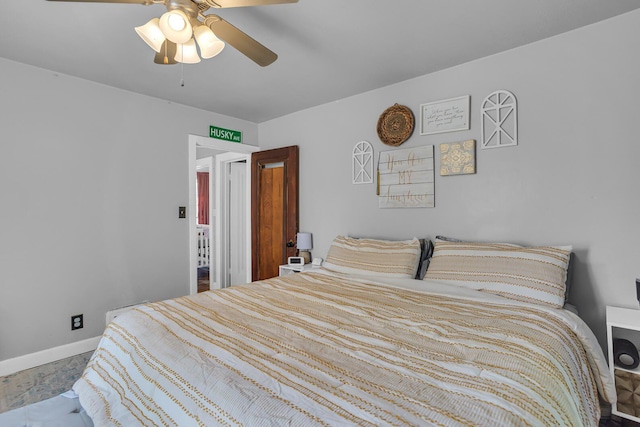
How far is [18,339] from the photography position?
2443 mm

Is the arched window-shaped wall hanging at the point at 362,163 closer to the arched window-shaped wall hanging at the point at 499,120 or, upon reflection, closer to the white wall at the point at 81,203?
the arched window-shaped wall hanging at the point at 499,120

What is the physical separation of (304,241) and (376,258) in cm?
114

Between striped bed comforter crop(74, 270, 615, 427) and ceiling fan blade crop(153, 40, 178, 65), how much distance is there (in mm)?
1326

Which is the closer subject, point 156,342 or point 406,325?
point 156,342

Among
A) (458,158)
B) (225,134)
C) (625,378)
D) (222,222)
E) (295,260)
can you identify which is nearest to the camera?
(625,378)

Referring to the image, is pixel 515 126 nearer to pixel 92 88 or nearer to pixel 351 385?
pixel 351 385

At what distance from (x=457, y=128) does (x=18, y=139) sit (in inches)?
134

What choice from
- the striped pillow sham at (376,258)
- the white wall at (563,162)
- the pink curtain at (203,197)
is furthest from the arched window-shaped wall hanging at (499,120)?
the pink curtain at (203,197)

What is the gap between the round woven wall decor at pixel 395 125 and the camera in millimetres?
2799

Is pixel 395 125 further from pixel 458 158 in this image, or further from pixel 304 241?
pixel 304 241

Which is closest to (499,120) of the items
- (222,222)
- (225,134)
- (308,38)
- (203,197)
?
(308,38)

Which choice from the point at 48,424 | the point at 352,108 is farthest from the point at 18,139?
the point at 352,108

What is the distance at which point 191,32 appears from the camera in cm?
148

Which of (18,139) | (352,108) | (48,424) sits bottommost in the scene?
(48,424)
